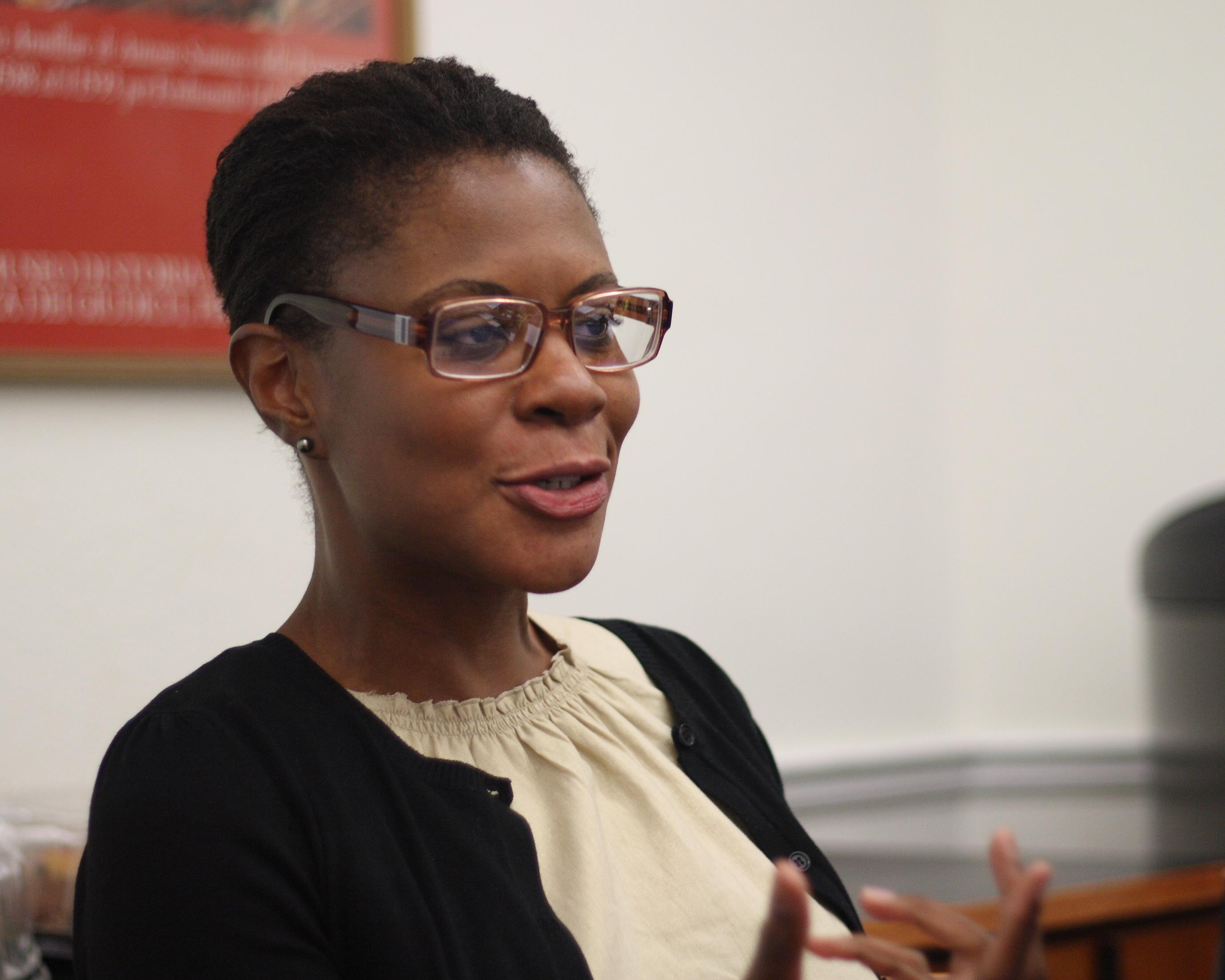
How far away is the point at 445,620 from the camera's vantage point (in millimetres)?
988

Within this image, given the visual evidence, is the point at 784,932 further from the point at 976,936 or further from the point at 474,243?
the point at 474,243

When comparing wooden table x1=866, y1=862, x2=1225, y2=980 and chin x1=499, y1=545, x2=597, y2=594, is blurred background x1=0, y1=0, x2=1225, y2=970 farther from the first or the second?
chin x1=499, y1=545, x2=597, y2=594

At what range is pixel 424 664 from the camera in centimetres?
98

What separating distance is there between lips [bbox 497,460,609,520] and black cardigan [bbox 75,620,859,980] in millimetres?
200

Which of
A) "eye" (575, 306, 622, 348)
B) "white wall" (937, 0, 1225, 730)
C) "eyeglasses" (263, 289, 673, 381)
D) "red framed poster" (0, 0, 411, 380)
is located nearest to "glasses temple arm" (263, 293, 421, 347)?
"eyeglasses" (263, 289, 673, 381)

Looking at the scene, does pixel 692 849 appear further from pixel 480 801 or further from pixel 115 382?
pixel 115 382

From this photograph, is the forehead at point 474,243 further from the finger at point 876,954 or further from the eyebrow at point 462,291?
the finger at point 876,954

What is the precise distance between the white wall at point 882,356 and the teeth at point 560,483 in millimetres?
950

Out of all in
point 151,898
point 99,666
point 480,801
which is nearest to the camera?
point 151,898

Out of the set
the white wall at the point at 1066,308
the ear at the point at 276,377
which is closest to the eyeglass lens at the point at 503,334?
the ear at the point at 276,377

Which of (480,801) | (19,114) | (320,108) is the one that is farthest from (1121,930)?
(19,114)

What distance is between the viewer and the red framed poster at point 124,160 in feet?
5.13

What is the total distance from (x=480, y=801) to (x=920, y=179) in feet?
5.95

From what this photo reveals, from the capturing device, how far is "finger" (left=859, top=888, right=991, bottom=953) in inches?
29.8
